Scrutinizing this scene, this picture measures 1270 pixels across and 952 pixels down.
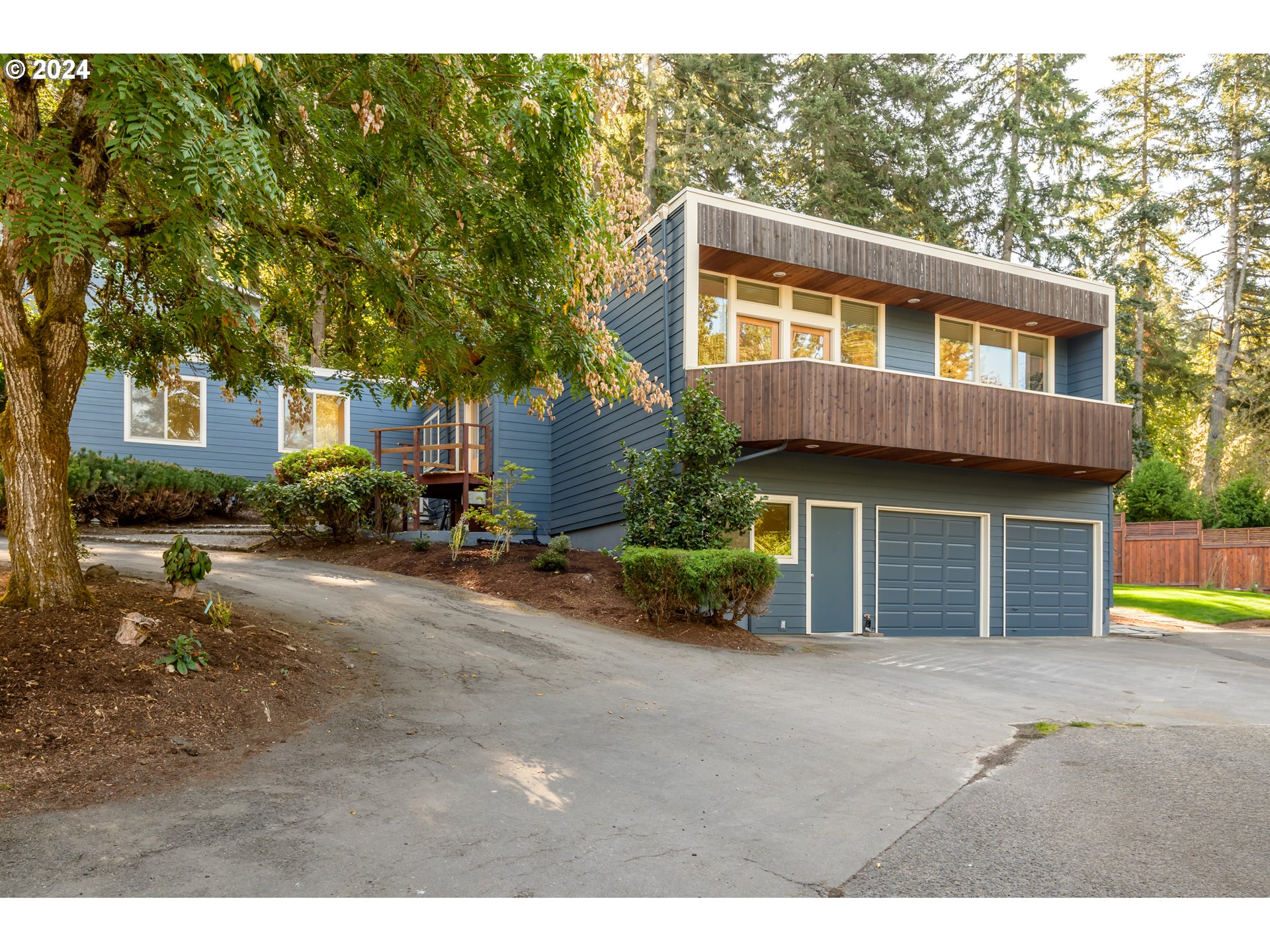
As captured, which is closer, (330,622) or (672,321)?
(330,622)

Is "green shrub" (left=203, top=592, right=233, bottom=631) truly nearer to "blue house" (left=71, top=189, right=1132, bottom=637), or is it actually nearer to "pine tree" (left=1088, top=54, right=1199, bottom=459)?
"blue house" (left=71, top=189, right=1132, bottom=637)

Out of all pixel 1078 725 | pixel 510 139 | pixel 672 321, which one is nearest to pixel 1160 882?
pixel 1078 725

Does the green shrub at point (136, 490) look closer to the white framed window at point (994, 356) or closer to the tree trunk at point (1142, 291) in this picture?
the white framed window at point (994, 356)

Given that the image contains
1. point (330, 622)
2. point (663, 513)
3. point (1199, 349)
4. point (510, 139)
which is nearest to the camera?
point (510, 139)

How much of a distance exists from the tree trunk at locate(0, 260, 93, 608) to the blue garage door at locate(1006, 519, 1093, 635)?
543 inches

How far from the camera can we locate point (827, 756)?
5.45 meters

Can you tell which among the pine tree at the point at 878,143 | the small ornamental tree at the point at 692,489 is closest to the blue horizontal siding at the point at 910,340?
the small ornamental tree at the point at 692,489

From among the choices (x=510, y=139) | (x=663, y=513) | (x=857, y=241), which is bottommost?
(x=663, y=513)

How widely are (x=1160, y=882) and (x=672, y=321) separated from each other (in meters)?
10.0

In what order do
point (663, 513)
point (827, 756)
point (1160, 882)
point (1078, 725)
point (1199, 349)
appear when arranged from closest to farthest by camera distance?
point (1160, 882)
point (827, 756)
point (1078, 725)
point (663, 513)
point (1199, 349)

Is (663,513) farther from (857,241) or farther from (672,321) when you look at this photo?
(857,241)

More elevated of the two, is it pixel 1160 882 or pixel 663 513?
pixel 663 513

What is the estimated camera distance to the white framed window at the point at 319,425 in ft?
59.6

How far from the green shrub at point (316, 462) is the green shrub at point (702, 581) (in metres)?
6.55
